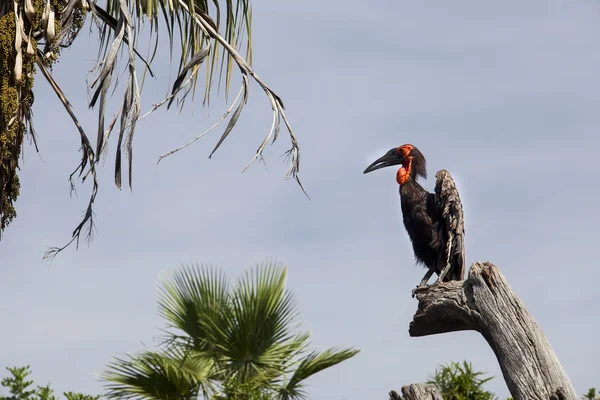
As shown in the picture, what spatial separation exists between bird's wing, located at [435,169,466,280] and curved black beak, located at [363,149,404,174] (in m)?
1.15

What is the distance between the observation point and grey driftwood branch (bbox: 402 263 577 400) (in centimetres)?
502

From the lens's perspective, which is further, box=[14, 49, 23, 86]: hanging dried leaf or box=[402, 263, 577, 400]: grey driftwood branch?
box=[14, 49, 23, 86]: hanging dried leaf

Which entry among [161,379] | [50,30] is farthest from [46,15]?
[161,379]

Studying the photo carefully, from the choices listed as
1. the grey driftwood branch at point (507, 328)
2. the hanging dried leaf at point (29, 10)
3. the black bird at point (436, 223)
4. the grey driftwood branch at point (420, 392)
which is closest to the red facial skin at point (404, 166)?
the black bird at point (436, 223)

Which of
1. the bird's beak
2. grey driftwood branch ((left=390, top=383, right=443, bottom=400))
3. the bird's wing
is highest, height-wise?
the bird's beak

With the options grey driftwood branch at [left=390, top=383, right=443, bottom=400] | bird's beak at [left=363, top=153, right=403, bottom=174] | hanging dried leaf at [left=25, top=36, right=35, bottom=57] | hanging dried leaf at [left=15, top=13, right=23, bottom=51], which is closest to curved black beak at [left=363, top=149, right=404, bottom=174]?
bird's beak at [left=363, top=153, right=403, bottom=174]

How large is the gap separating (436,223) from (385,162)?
1.42m

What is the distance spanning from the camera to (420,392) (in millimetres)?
5156

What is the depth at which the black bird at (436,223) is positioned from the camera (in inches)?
321

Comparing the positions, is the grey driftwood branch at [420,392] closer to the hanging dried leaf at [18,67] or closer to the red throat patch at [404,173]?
the red throat patch at [404,173]

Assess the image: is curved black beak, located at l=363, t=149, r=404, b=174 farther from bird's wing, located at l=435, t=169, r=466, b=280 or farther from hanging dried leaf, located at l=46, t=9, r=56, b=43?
hanging dried leaf, located at l=46, t=9, r=56, b=43

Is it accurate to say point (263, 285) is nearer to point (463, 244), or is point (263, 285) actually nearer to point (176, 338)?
point (176, 338)

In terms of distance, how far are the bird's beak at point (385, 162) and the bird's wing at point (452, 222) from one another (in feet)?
3.78

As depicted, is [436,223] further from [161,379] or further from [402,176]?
Answer: [161,379]
